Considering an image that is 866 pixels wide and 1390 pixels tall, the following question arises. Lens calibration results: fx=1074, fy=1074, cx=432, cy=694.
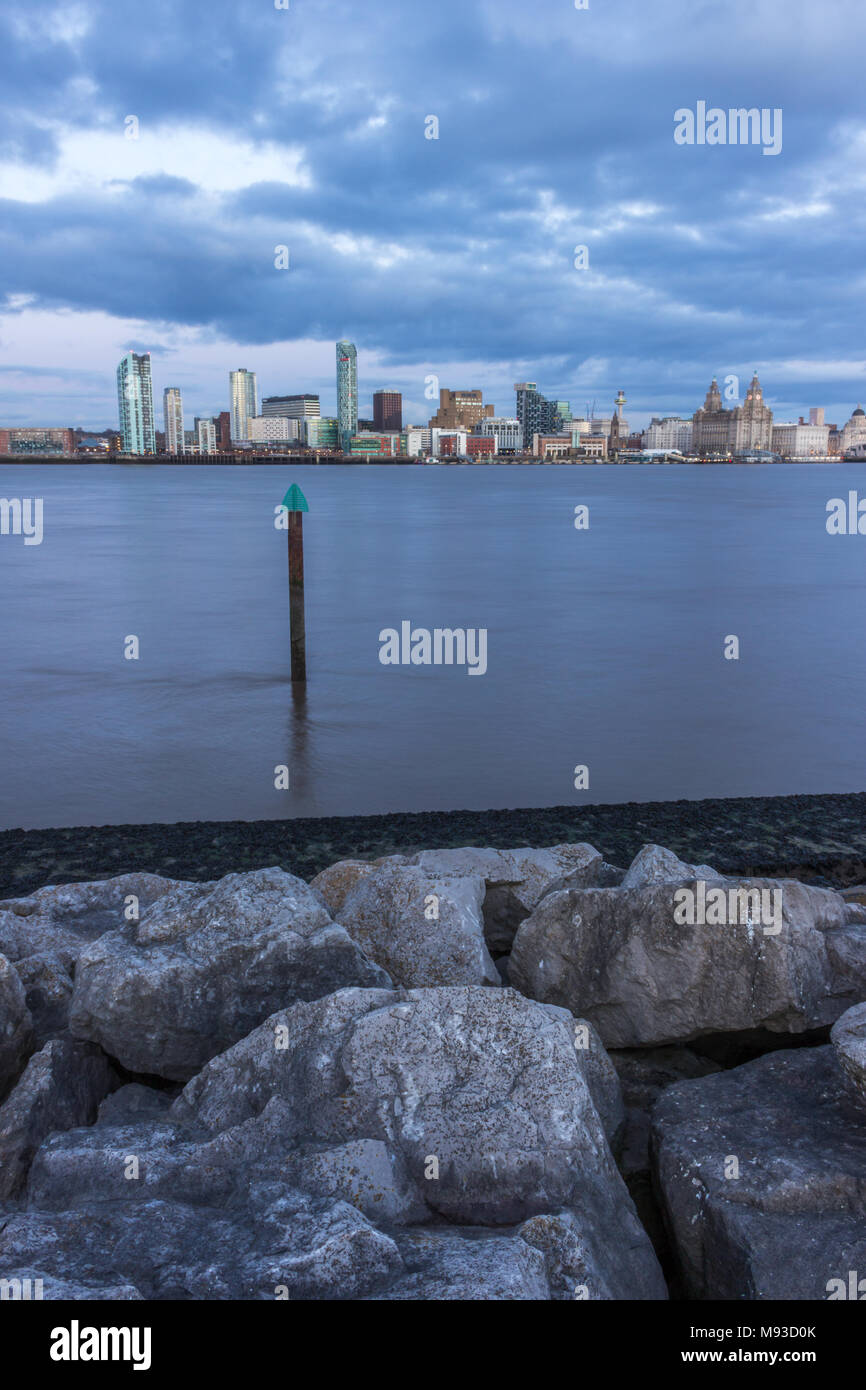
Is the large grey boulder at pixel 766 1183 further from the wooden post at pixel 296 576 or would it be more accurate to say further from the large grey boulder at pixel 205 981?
the wooden post at pixel 296 576

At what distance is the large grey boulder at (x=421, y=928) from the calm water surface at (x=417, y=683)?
5.09 metres

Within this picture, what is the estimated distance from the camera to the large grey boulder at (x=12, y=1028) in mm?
4785

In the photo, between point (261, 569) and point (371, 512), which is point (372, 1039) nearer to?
point (261, 569)

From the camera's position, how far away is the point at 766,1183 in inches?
157

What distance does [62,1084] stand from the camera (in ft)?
15.5

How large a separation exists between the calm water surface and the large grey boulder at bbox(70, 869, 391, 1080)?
18.6 feet

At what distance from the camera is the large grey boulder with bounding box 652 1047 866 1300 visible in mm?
3785

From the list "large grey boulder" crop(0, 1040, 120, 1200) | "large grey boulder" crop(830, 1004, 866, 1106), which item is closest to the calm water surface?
"large grey boulder" crop(0, 1040, 120, 1200)

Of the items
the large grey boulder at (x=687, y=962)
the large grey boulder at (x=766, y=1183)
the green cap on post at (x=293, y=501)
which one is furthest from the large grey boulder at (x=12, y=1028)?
the green cap on post at (x=293, y=501)

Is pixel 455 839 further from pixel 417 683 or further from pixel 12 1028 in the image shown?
pixel 417 683

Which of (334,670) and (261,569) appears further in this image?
(261,569)

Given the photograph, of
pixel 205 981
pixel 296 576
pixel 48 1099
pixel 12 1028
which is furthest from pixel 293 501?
pixel 48 1099
